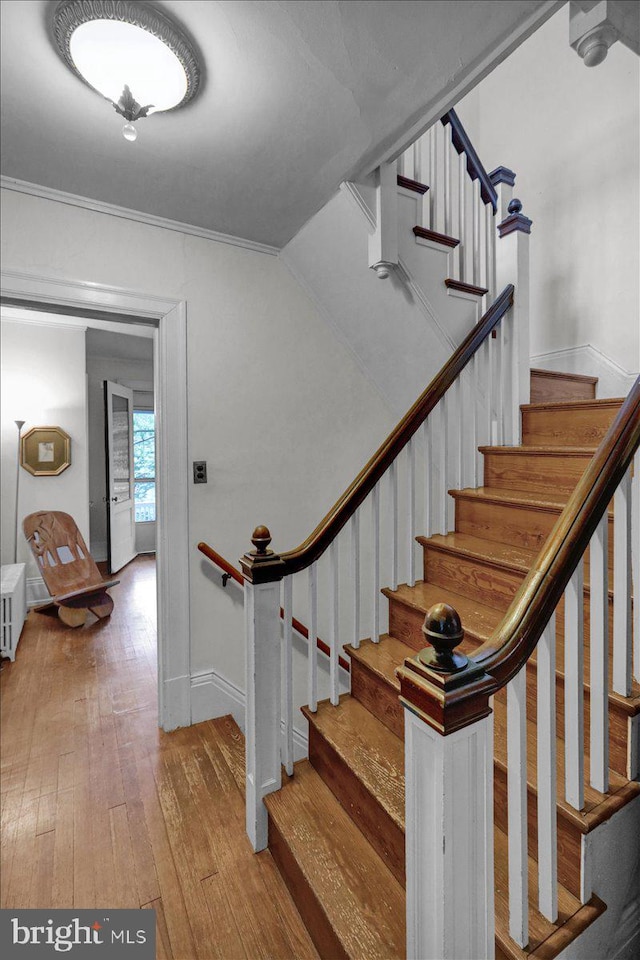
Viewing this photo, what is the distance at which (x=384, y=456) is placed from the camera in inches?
71.5

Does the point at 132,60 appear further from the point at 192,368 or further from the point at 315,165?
the point at 192,368

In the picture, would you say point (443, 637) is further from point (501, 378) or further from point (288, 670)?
point (501, 378)

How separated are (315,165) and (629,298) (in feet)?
6.98

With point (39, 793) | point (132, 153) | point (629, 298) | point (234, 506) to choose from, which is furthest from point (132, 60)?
point (629, 298)

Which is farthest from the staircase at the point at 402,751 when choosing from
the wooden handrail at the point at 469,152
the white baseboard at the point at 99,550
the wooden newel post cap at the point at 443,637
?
the white baseboard at the point at 99,550

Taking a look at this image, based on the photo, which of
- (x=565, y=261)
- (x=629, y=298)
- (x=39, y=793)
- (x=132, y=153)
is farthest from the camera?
(x=565, y=261)

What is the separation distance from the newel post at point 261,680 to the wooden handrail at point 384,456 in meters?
Result: 0.04

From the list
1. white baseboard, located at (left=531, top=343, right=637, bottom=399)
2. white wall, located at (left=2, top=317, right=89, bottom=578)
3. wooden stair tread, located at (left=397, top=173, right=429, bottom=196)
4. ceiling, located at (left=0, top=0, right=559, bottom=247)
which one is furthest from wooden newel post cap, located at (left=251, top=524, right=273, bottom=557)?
Answer: white wall, located at (left=2, top=317, right=89, bottom=578)

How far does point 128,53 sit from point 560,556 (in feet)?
5.43

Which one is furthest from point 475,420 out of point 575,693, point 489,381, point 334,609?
point 575,693

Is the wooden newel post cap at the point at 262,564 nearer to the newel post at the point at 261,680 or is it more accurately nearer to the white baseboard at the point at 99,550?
the newel post at the point at 261,680

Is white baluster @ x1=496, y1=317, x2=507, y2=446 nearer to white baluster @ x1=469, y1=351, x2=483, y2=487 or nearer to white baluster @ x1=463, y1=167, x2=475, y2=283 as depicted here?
white baluster @ x1=469, y1=351, x2=483, y2=487

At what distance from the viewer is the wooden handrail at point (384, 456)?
1.58 meters

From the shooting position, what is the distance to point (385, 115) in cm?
140
